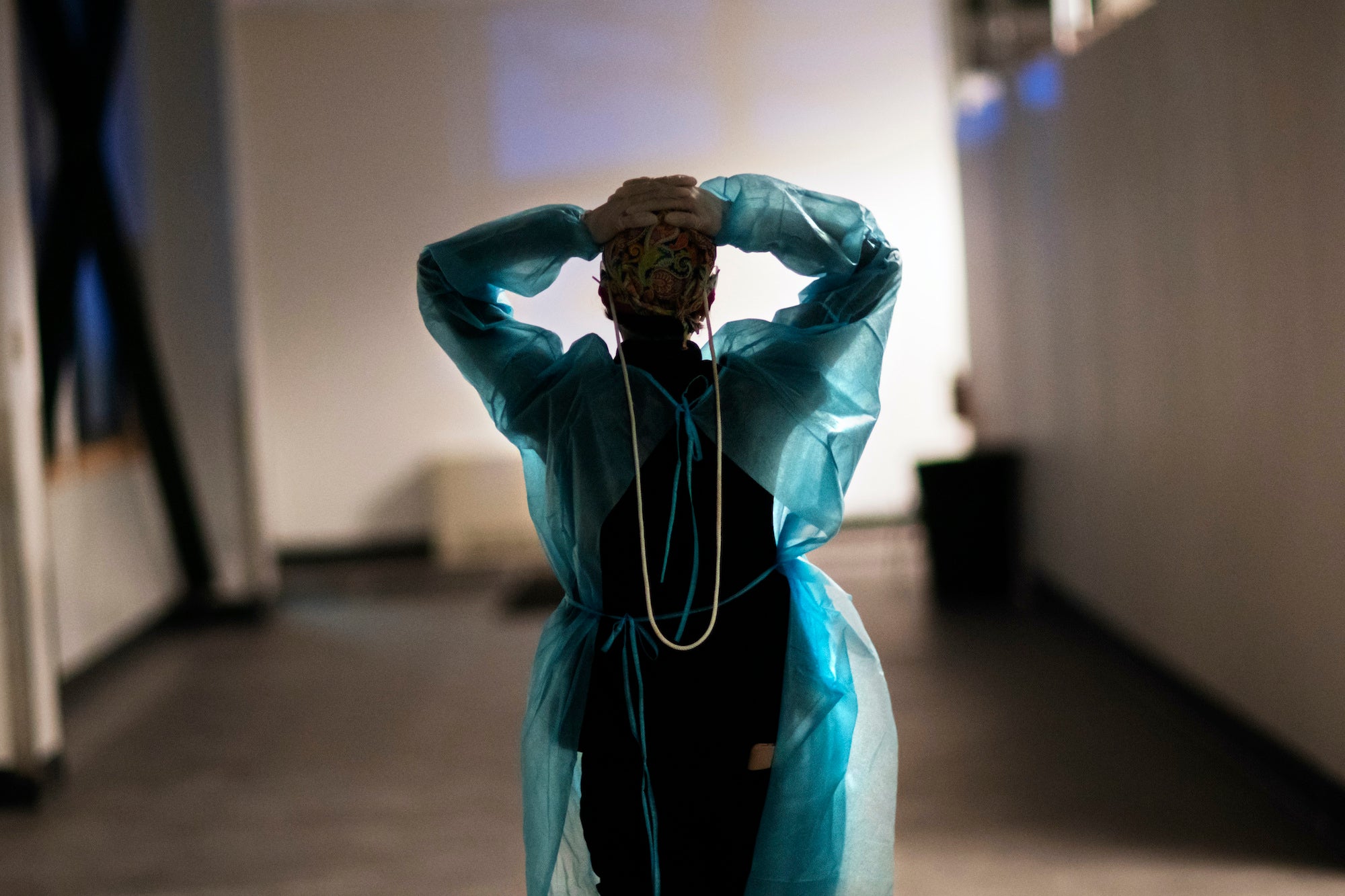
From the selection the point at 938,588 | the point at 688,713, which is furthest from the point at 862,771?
the point at 938,588

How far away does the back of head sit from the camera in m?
1.66

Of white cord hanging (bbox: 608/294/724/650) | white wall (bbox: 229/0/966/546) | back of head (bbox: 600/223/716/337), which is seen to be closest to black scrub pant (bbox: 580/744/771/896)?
white cord hanging (bbox: 608/294/724/650)

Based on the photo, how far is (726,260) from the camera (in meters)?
7.02

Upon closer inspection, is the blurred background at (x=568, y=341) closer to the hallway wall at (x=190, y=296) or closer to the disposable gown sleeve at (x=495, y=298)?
the hallway wall at (x=190, y=296)

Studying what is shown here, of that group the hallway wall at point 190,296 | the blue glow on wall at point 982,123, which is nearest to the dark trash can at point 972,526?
the blue glow on wall at point 982,123

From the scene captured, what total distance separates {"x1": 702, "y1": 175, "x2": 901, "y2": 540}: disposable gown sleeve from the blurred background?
1450 millimetres

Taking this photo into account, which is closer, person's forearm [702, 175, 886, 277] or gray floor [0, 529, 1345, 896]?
person's forearm [702, 175, 886, 277]

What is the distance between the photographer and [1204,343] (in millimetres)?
3605

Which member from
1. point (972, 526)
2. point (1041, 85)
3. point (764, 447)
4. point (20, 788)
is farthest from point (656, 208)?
point (972, 526)

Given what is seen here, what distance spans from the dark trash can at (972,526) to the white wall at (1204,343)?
0.17 metres

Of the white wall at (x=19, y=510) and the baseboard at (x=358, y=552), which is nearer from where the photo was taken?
the white wall at (x=19, y=510)

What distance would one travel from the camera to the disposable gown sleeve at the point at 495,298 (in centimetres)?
175

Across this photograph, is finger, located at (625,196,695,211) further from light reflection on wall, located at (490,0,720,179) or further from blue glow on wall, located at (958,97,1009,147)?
light reflection on wall, located at (490,0,720,179)

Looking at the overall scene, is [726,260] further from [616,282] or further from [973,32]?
[616,282]
